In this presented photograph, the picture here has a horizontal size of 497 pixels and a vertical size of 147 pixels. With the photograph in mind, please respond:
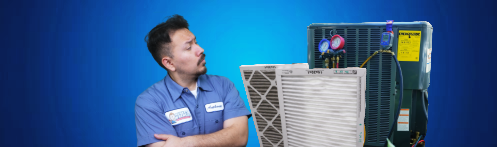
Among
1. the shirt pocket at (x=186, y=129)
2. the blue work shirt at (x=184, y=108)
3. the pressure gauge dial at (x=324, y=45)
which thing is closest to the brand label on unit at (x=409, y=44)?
the pressure gauge dial at (x=324, y=45)

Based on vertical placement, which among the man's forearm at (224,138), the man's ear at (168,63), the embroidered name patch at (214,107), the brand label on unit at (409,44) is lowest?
the man's forearm at (224,138)

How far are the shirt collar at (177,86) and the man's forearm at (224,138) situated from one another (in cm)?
39

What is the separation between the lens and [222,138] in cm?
228

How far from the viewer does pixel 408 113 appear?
2539mm

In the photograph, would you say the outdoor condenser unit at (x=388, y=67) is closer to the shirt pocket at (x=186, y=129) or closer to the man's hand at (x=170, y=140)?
the shirt pocket at (x=186, y=129)

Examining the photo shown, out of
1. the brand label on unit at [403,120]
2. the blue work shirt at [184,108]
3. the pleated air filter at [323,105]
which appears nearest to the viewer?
the pleated air filter at [323,105]

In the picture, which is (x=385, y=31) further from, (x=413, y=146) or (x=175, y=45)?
(x=175, y=45)

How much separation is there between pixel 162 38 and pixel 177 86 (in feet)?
1.24

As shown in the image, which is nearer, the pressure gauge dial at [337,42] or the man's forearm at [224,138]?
the man's forearm at [224,138]

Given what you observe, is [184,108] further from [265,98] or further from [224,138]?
[265,98]

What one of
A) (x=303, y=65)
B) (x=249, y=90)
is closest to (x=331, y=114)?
(x=303, y=65)

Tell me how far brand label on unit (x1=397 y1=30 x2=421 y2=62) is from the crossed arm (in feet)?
4.16

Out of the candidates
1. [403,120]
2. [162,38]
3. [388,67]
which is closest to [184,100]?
[162,38]

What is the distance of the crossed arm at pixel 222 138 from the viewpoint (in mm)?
2195
